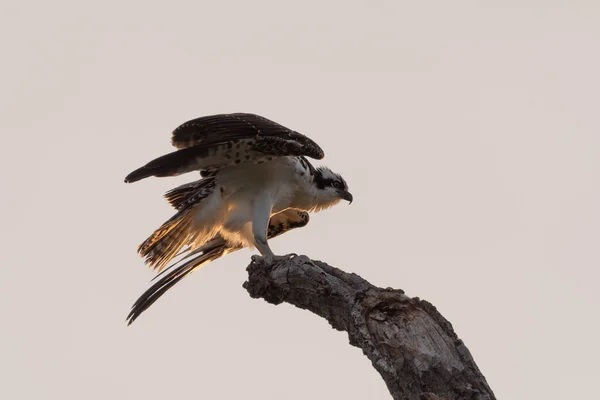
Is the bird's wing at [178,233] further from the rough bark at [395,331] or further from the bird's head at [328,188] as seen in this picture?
the rough bark at [395,331]

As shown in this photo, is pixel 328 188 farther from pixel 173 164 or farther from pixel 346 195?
pixel 173 164

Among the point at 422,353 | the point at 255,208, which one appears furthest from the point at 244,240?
the point at 422,353

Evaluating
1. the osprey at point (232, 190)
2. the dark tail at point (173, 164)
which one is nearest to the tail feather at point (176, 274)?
the osprey at point (232, 190)

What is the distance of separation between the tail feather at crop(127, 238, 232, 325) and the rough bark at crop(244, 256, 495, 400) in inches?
94.4

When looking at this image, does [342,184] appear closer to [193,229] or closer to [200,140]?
[193,229]

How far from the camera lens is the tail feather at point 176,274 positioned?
9.73 meters

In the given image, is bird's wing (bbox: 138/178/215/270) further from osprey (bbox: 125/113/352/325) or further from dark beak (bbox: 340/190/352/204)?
dark beak (bbox: 340/190/352/204)

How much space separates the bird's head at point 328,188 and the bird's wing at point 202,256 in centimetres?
33

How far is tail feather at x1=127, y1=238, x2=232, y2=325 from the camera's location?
9734mm

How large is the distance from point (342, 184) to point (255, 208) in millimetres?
1915

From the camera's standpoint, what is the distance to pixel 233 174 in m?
10.8

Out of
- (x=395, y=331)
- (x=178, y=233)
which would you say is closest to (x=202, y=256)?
(x=178, y=233)

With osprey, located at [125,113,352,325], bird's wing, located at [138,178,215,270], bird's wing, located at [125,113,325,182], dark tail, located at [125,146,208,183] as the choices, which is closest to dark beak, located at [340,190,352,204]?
osprey, located at [125,113,352,325]

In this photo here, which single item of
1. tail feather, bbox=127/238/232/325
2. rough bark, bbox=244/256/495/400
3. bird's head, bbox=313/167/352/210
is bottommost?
rough bark, bbox=244/256/495/400
